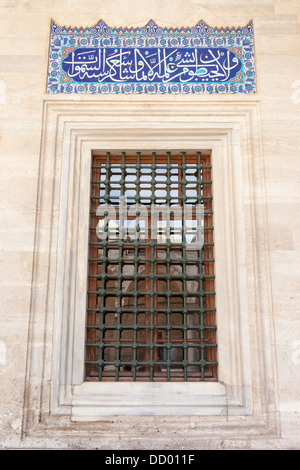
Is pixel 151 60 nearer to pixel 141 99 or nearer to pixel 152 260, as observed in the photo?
pixel 141 99

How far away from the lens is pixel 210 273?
2973 mm

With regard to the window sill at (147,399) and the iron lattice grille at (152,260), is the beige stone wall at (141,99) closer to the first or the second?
the window sill at (147,399)

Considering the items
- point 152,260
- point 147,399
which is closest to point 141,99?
point 152,260

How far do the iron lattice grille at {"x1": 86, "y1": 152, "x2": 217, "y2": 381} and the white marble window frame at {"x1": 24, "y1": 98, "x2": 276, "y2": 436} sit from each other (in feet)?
0.28

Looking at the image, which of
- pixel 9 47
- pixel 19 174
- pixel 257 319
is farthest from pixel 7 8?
pixel 257 319

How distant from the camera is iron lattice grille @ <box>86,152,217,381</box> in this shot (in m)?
2.84

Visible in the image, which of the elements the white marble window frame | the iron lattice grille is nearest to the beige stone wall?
the white marble window frame

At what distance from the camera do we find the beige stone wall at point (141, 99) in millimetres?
2639

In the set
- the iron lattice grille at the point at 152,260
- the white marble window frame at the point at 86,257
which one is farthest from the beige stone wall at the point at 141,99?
the iron lattice grille at the point at 152,260

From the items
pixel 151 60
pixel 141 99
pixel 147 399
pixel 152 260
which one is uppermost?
pixel 151 60

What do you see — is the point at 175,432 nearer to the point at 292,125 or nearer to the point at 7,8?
the point at 292,125

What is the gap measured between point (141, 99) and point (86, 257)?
115 cm

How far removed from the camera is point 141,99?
10.3 feet

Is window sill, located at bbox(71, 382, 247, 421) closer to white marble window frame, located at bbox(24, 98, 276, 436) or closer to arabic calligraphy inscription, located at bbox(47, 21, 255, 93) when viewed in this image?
white marble window frame, located at bbox(24, 98, 276, 436)
